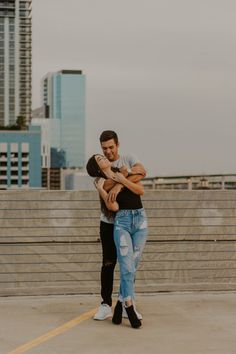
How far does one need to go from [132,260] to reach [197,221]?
1.53 metres

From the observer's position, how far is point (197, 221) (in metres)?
6.35

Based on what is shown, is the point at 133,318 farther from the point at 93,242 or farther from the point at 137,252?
the point at 93,242

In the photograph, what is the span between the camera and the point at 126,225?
4.99m

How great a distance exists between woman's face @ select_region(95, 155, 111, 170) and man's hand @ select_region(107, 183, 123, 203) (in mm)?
190

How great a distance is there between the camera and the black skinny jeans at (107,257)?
5156 millimetres

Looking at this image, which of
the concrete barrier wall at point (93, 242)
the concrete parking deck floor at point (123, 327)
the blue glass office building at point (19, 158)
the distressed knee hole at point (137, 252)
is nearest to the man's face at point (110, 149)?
the distressed knee hole at point (137, 252)

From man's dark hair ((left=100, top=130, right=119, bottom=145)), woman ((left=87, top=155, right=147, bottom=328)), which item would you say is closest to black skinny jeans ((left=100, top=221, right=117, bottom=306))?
woman ((left=87, top=155, right=147, bottom=328))

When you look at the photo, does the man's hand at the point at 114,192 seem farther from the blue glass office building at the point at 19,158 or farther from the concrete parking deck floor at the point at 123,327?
the blue glass office building at the point at 19,158

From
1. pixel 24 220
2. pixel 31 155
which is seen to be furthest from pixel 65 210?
pixel 31 155

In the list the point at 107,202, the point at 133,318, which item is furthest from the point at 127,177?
the point at 133,318

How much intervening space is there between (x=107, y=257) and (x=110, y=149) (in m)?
0.93

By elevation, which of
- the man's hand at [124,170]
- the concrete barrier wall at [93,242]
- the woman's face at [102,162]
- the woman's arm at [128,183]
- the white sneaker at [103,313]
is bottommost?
the white sneaker at [103,313]

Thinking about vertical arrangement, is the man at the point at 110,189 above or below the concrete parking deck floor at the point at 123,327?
above

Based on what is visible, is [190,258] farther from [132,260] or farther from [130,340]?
[130,340]
